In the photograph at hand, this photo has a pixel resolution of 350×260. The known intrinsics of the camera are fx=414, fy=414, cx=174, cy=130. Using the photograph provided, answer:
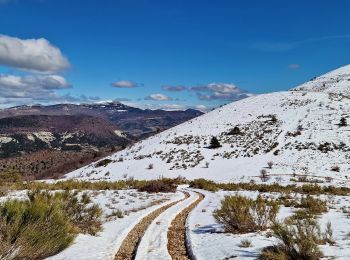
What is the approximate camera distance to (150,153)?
219 ft

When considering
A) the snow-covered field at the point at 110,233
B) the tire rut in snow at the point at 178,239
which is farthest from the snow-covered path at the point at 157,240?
the snow-covered field at the point at 110,233

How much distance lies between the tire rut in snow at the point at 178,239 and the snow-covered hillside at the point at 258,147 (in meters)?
23.6

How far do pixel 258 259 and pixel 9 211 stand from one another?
236 inches

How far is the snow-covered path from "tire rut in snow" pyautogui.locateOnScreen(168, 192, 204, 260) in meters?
0.16

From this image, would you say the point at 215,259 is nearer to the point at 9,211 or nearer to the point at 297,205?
the point at 9,211

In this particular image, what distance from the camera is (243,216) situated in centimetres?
1320

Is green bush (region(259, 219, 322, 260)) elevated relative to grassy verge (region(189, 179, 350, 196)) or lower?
lower

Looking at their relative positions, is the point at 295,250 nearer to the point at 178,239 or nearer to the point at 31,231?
the point at 178,239

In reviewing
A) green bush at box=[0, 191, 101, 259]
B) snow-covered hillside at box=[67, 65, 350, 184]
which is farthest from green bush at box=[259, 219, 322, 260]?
snow-covered hillside at box=[67, 65, 350, 184]

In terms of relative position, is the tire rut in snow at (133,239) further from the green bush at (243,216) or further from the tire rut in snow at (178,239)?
the green bush at (243,216)

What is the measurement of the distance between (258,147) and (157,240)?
4957 centimetres

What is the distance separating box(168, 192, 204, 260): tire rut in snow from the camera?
1145cm

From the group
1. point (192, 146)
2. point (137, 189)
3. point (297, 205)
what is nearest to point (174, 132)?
point (192, 146)

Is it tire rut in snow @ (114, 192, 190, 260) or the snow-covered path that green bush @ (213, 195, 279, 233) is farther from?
tire rut in snow @ (114, 192, 190, 260)
